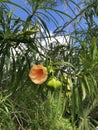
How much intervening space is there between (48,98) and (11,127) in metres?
0.19

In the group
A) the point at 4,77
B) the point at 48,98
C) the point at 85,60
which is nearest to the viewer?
the point at 85,60

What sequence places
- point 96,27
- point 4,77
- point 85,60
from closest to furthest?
point 85,60 → point 4,77 → point 96,27

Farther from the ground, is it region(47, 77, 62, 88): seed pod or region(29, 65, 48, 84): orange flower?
region(29, 65, 48, 84): orange flower

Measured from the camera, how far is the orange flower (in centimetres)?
142

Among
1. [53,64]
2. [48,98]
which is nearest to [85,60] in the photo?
[53,64]

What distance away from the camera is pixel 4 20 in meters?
1.56

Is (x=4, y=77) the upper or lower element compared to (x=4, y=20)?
lower

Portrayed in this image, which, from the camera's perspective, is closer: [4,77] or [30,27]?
[30,27]

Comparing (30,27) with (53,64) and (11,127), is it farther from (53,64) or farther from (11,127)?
(11,127)

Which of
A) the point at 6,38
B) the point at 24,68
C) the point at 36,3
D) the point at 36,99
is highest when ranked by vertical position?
the point at 36,3

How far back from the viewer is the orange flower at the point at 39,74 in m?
1.42

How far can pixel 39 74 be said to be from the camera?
1415 millimetres

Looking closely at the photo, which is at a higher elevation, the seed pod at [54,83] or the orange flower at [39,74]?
the orange flower at [39,74]

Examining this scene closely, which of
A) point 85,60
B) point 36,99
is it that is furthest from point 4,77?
point 85,60
